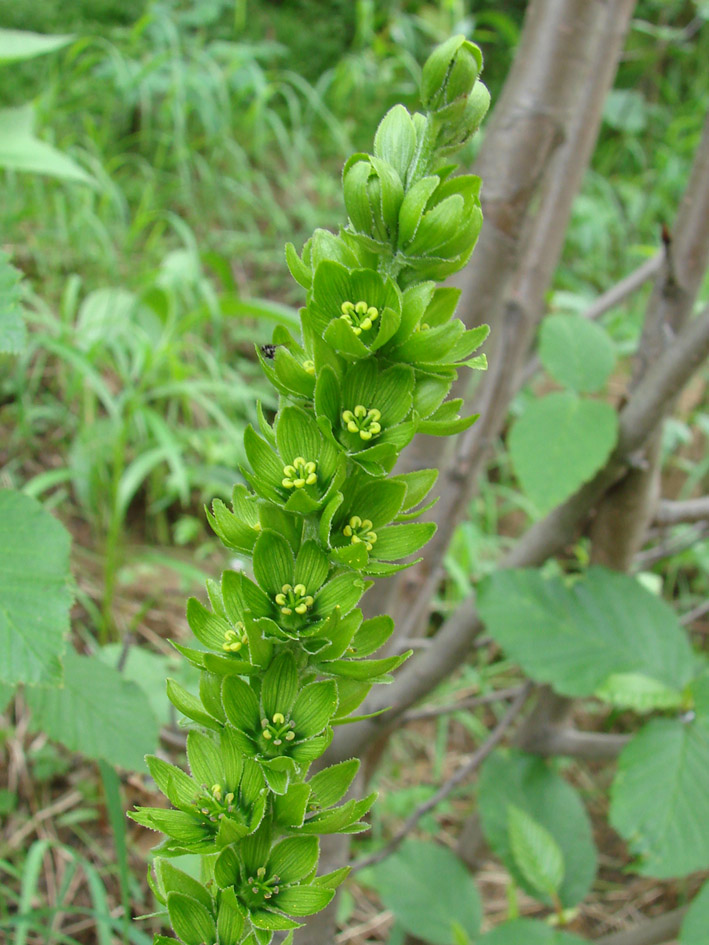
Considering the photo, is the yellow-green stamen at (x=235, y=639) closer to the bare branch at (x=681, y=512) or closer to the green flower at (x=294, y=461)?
the green flower at (x=294, y=461)

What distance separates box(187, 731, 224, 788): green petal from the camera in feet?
1.73

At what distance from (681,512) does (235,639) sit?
1.17m

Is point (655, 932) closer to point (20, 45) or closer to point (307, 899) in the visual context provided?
point (307, 899)

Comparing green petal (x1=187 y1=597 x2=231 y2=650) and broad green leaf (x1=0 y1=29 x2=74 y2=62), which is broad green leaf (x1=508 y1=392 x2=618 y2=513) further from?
broad green leaf (x1=0 y1=29 x2=74 y2=62)

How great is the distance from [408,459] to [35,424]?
5.88 ft

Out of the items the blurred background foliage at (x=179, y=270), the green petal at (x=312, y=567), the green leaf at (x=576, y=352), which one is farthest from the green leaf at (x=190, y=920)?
the green leaf at (x=576, y=352)

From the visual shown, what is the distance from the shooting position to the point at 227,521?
0.54 m

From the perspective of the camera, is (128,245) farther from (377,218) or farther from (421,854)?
(377,218)

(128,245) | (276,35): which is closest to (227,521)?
(128,245)

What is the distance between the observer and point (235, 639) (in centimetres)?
53

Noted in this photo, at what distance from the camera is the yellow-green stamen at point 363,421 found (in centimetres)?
50

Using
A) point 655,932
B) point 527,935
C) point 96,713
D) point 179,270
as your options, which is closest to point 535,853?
A: point 527,935

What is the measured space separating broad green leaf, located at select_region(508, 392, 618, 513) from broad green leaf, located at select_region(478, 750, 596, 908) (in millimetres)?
668

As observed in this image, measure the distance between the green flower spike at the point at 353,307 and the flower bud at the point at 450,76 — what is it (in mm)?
131
